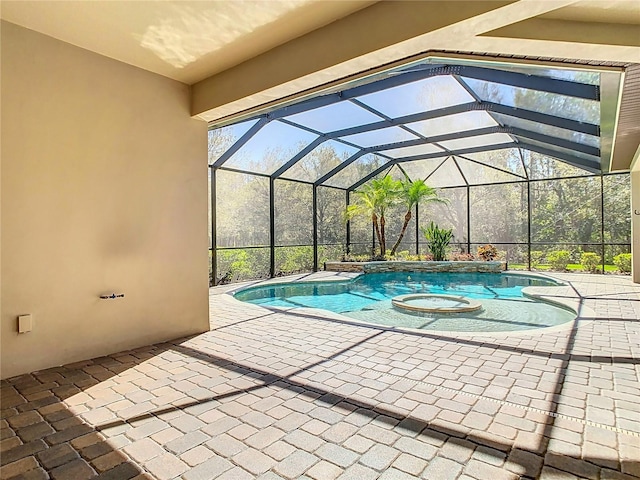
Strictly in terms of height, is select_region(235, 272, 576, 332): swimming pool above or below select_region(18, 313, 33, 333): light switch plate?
below

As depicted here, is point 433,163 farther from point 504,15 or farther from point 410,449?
point 410,449

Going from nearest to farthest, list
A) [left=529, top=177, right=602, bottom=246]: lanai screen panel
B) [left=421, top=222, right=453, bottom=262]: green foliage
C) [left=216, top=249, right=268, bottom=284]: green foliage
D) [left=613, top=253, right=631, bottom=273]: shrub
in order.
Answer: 1. [left=216, top=249, right=268, bottom=284]: green foliage
2. [left=613, top=253, right=631, bottom=273]: shrub
3. [left=529, top=177, right=602, bottom=246]: lanai screen panel
4. [left=421, top=222, right=453, bottom=262]: green foliage

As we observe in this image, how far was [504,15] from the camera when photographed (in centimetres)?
260

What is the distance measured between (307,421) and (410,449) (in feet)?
2.36

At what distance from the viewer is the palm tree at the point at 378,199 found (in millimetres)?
13258

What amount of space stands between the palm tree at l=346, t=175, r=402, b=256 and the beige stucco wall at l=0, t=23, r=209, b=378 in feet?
30.1

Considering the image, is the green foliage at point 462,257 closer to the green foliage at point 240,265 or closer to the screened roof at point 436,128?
the screened roof at point 436,128

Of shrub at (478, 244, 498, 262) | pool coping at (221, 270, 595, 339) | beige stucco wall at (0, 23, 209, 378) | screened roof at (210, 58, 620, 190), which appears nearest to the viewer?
beige stucco wall at (0, 23, 209, 378)

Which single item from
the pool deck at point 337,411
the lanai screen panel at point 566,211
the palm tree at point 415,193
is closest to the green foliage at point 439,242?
the palm tree at point 415,193

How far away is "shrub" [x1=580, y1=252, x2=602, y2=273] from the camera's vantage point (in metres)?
11.8

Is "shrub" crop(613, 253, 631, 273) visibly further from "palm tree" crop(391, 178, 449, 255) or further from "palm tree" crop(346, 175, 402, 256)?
"palm tree" crop(346, 175, 402, 256)

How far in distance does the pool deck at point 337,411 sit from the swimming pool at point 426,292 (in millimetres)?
1697

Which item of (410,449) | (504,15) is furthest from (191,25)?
(410,449)

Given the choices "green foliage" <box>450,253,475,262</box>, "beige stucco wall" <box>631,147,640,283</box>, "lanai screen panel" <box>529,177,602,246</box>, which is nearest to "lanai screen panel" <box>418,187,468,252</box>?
"green foliage" <box>450,253,475,262</box>
